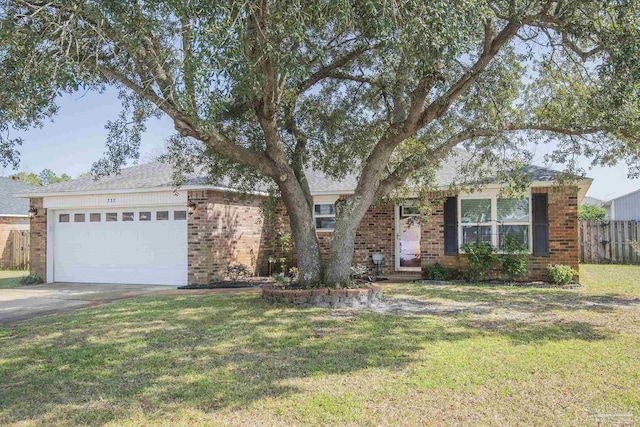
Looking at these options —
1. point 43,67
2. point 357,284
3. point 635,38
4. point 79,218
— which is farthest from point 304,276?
point 79,218

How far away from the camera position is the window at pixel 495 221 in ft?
45.5

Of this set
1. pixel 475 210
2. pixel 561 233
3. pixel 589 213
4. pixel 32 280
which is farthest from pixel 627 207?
pixel 32 280

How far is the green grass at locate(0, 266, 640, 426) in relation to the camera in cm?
434

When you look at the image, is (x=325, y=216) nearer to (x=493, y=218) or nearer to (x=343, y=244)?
(x=493, y=218)

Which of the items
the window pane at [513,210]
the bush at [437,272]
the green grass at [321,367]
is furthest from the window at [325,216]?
the green grass at [321,367]

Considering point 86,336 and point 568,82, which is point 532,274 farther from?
point 86,336

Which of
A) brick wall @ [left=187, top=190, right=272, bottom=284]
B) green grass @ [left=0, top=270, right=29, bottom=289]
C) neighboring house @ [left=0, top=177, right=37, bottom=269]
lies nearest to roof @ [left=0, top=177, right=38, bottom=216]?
neighboring house @ [left=0, top=177, right=37, bottom=269]

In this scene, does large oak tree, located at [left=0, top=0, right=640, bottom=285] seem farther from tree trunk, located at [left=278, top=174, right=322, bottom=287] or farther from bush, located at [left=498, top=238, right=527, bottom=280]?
bush, located at [left=498, top=238, right=527, bottom=280]

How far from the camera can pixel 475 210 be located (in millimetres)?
14398

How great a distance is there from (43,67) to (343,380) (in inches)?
214

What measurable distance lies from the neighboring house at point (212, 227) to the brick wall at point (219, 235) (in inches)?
1.2

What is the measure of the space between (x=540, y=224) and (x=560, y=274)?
1.48 meters

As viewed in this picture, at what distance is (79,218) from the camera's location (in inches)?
616

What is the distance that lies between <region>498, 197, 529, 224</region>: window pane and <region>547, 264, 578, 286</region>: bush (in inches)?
58.3
